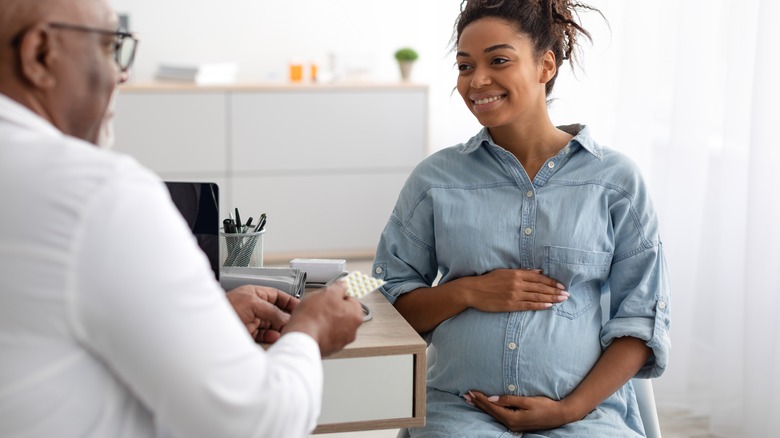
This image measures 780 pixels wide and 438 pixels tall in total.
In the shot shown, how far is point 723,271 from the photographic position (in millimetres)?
3043

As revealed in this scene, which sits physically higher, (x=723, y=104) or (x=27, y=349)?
(x=723, y=104)

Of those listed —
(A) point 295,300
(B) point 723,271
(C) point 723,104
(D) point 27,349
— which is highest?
(C) point 723,104

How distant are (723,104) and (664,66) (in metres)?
0.32

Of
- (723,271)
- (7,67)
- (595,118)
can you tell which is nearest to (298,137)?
(595,118)

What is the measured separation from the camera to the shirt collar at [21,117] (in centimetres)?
99

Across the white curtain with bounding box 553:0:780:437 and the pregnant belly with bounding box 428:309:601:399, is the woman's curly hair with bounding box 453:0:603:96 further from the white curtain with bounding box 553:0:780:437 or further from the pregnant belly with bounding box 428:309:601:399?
the white curtain with bounding box 553:0:780:437

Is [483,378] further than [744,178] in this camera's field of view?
No

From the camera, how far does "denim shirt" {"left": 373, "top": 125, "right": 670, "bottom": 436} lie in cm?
177

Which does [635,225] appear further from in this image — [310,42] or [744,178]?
[310,42]

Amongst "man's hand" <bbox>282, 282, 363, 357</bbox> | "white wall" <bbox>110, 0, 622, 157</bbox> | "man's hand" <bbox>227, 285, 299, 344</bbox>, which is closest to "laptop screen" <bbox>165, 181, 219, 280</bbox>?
"man's hand" <bbox>227, 285, 299, 344</bbox>

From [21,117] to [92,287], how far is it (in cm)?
21

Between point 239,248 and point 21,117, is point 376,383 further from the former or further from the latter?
point 21,117

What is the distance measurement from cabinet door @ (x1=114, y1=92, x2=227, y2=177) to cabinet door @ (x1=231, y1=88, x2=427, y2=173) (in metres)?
0.10

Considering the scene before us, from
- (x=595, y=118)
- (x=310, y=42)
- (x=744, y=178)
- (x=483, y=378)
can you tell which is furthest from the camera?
(x=310, y=42)
